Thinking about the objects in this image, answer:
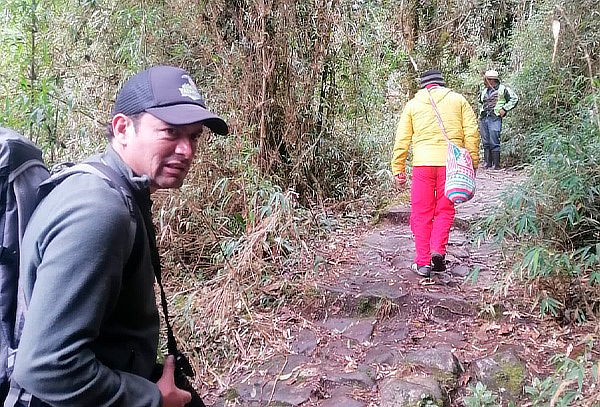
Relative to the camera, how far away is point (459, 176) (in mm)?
4242

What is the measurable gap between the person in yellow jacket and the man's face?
11.2 ft

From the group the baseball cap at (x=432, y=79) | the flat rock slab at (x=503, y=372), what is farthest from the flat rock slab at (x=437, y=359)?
the baseball cap at (x=432, y=79)

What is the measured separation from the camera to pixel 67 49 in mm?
5594

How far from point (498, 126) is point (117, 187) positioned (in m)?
9.40

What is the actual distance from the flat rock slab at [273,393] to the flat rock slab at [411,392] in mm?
505

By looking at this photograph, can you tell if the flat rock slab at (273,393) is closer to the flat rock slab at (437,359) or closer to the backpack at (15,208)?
the flat rock slab at (437,359)

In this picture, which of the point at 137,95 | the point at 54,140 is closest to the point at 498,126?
the point at 54,140

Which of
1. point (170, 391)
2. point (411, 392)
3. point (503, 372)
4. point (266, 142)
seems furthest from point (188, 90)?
point (266, 142)

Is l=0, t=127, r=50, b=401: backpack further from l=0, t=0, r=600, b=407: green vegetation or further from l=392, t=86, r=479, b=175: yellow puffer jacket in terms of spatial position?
l=392, t=86, r=479, b=175: yellow puffer jacket

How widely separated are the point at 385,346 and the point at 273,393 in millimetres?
870

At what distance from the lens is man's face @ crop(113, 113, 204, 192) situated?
1407 millimetres

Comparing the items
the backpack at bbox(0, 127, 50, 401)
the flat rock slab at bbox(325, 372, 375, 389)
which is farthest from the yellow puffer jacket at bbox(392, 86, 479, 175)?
the backpack at bbox(0, 127, 50, 401)

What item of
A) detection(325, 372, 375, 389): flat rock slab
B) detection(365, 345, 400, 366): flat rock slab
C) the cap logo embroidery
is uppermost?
the cap logo embroidery

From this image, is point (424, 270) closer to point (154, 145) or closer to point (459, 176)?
point (459, 176)
